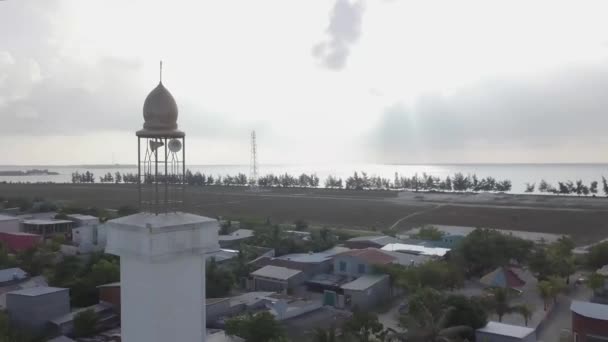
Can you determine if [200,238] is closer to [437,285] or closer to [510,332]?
[510,332]

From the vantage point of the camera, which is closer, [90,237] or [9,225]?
[90,237]

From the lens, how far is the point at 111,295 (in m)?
20.0

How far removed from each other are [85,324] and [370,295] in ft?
40.3

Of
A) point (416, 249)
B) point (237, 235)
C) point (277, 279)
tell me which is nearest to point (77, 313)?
point (277, 279)

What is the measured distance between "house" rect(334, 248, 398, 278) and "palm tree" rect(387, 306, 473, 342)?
834 centimetres

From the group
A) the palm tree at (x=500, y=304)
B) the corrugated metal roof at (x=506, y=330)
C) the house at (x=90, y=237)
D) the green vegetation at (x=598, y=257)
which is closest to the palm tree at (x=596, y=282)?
the palm tree at (x=500, y=304)

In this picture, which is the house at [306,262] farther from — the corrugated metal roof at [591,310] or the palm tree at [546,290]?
the corrugated metal roof at [591,310]

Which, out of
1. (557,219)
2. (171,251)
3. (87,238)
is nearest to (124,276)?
(171,251)

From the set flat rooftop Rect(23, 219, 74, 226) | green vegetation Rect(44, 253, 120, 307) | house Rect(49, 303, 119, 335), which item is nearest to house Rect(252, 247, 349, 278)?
green vegetation Rect(44, 253, 120, 307)

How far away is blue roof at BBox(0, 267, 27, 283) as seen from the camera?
2341 cm

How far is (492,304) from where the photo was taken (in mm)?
19594

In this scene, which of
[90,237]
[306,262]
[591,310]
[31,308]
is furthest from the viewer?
[90,237]

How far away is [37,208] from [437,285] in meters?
38.9

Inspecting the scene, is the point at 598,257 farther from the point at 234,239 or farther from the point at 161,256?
the point at 161,256
